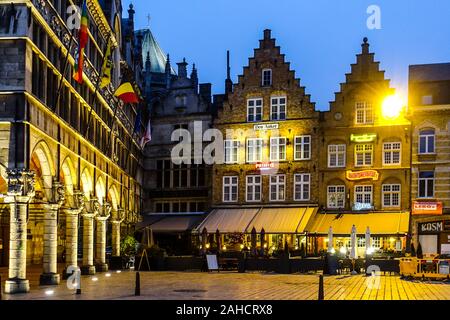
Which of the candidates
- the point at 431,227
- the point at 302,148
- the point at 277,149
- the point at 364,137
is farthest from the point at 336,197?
the point at 431,227

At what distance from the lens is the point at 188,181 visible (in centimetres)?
5319

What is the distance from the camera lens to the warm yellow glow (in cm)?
4462

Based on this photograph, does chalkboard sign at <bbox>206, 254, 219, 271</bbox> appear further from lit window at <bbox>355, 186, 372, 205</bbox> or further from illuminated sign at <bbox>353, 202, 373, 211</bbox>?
lit window at <bbox>355, 186, 372, 205</bbox>

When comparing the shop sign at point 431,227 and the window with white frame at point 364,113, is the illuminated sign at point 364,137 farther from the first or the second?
the shop sign at point 431,227

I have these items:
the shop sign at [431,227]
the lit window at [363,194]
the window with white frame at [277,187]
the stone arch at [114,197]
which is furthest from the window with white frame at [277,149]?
the stone arch at [114,197]

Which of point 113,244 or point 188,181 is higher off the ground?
point 188,181

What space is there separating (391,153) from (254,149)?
953cm

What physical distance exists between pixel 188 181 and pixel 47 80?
27.8 metres

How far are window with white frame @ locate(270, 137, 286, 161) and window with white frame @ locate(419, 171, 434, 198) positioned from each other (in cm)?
942

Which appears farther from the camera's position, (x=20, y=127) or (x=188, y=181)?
(x=188, y=181)

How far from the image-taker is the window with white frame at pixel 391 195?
47156 mm

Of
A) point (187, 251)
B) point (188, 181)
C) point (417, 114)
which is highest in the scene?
point (417, 114)
